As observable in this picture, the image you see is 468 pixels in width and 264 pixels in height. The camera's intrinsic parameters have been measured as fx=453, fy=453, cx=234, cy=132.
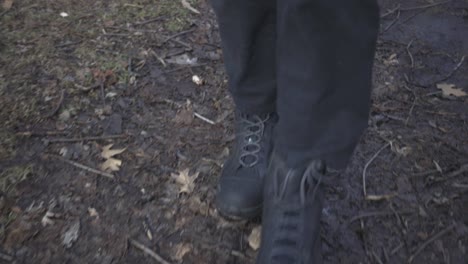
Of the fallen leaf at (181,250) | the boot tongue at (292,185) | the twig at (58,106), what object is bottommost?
the twig at (58,106)

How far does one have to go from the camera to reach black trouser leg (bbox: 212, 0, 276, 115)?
3.77 ft

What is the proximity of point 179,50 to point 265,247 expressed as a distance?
1198mm

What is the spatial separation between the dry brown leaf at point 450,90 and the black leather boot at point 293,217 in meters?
0.93

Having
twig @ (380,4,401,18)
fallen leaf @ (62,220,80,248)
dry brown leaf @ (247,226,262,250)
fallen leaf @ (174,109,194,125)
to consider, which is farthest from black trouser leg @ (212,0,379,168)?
twig @ (380,4,401,18)

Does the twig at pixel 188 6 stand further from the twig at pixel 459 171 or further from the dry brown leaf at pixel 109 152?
the twig at pixel 459 171

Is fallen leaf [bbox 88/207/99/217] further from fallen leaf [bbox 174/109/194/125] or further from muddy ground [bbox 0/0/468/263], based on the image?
fallen leaf [bbox 174/109/194/125]

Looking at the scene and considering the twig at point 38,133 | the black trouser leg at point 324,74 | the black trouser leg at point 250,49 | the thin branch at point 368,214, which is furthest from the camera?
the twig at point 38,133

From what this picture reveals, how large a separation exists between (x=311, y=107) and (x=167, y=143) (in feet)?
2.38

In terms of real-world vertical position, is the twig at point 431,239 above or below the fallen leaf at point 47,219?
above

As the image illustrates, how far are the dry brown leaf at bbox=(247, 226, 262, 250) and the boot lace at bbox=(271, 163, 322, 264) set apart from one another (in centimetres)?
13

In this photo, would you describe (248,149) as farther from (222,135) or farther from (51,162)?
(51,162)

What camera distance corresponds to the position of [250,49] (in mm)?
1224

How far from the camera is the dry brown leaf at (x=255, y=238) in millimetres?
1290

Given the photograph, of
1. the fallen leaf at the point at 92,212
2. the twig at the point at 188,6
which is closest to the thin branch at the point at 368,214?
the fallen leaf at the point at 92,212
